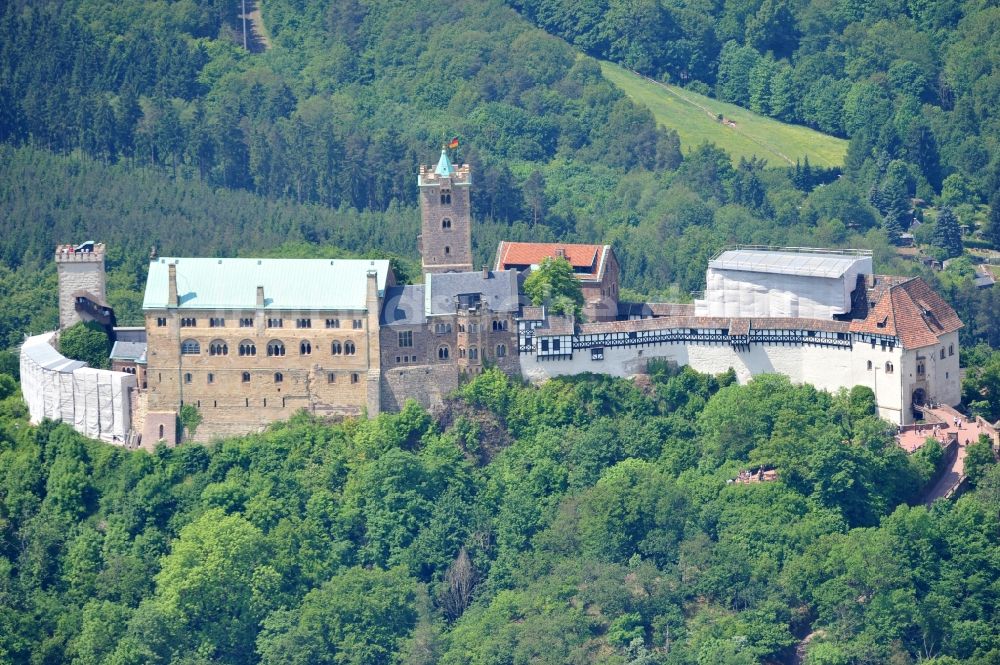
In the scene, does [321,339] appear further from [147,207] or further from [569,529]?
[147,207]

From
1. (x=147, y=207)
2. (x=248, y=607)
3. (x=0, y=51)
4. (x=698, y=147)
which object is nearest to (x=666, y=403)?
(x=248, y=607)

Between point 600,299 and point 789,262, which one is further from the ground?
point 789,262

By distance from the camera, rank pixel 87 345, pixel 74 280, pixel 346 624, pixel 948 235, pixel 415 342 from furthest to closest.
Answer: pixel 948 235 → pixel 74 280 → pixel 87 345 → pixel 415 342 → pixel 346 624

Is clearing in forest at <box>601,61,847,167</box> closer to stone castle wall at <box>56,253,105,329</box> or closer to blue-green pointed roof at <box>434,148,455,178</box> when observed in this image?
blue-green pointed roof at <box>434,148,455,178</box>

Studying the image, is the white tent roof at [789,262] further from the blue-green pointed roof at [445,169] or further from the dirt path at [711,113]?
the dirt path at [711,113]

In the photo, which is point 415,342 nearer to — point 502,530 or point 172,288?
point 502,530

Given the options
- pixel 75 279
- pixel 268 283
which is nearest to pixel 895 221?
pixel 268 283
